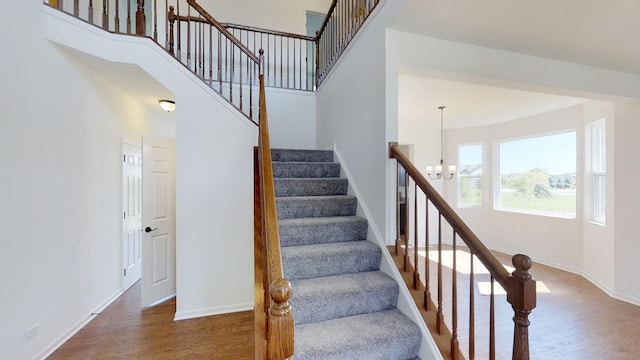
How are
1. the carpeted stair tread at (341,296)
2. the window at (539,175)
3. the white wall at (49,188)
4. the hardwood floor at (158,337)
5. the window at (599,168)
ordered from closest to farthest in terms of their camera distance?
the carpeted stair tread at (341,296) < the white wall at (49,188) < the hardwood floor at (158,337) < the window at (599,168) < the window at (539,175)

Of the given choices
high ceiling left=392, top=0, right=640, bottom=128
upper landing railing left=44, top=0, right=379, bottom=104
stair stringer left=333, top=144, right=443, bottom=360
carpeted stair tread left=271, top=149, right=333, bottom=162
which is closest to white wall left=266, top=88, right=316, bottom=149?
upper landing railing left=44, top=0, right=379, bottom=104

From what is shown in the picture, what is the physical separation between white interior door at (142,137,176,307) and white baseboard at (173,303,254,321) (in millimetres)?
563

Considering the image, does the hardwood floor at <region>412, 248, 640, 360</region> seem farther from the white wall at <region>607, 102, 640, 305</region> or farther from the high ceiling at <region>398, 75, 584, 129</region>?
the high ceiling at <region>398, 75, 584, 129</region>

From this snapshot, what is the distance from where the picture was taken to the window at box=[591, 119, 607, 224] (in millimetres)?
3766

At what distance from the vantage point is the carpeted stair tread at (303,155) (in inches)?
132

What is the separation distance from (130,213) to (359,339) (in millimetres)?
3592

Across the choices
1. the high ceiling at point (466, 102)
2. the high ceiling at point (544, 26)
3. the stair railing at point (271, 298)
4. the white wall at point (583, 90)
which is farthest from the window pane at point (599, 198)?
the stair railing at point (271, 298)

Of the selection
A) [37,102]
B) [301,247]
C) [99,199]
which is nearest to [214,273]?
[301,247]

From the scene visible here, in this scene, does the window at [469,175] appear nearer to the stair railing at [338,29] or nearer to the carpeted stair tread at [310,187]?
the stair railing at [338,29]

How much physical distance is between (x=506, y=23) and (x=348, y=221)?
185 centimetres

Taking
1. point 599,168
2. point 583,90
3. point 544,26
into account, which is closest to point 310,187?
point 544,26

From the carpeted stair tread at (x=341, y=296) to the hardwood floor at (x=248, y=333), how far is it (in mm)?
868

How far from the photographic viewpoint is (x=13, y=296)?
1885 mm

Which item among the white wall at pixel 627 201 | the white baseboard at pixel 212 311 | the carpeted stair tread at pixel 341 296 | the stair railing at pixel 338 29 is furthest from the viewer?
the white wall at pixel 627 201
